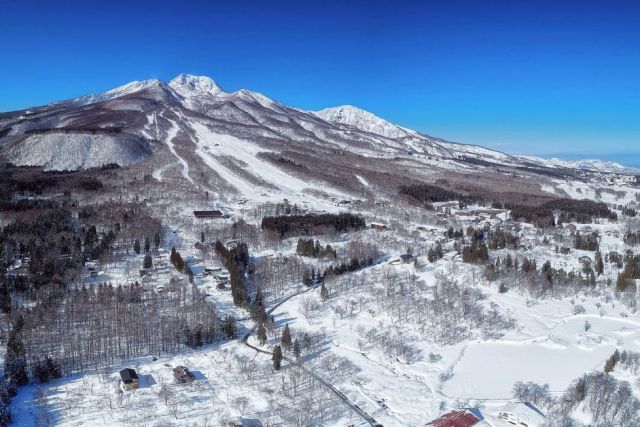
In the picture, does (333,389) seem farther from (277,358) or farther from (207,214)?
(207,214)

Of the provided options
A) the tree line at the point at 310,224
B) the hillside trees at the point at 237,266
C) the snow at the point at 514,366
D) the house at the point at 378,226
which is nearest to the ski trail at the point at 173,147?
the tree line at the point at 310,224

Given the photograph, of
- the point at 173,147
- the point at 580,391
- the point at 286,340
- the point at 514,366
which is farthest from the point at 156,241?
the point at 173,147

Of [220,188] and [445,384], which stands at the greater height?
[220,188]

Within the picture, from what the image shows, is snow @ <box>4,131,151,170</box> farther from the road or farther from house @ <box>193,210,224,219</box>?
the road

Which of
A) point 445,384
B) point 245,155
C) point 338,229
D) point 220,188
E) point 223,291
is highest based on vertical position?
point 245,155

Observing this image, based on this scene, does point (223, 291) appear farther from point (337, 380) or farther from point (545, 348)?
point (545, 348)

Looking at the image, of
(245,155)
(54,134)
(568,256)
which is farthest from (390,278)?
(54,134)
